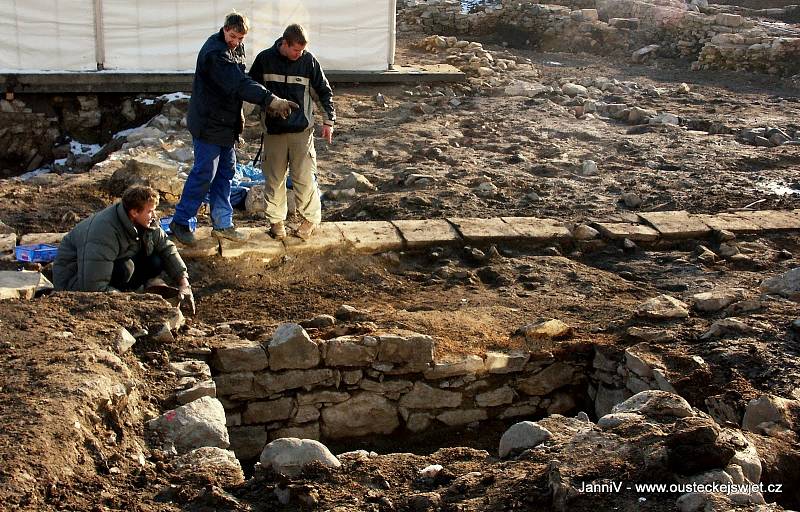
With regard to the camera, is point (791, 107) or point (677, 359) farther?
point (791, 107)

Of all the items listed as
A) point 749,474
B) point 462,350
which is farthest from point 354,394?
point 749,474

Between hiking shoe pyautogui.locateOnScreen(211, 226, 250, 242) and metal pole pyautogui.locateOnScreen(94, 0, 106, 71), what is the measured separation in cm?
592

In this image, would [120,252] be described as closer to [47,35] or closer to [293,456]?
[293,456]

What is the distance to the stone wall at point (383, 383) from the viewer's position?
16.9 ft

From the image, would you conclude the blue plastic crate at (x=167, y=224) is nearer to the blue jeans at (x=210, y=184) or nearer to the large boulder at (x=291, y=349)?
the blue jeans at (x=210, y=184)

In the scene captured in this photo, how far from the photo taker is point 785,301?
19.5 feet

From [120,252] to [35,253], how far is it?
1204 mm

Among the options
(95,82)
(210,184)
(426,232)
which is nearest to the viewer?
(210,184)

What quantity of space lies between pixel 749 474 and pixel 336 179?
576cm

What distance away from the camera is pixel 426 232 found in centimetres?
706

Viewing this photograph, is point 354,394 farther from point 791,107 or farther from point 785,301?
point 791,107

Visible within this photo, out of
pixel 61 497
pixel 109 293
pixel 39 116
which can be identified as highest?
pixel 39 116

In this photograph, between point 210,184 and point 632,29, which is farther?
point 632,29

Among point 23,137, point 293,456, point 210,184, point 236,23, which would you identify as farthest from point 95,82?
point 293,456
